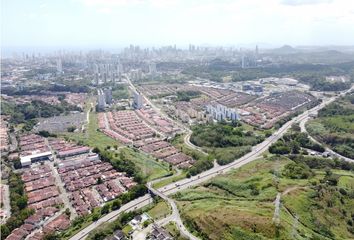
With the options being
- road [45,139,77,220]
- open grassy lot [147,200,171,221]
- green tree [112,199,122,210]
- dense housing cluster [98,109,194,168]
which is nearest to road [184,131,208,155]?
dense housing cluster [98,109,194,168]

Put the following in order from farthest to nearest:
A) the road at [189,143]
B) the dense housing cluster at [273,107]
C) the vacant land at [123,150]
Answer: the dense housing cluster at [273,107] < the road at [189,143] < the vacant land at [123,150]

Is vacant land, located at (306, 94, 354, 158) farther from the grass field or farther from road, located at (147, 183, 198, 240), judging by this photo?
road, located at (147, 183, 198, 240)

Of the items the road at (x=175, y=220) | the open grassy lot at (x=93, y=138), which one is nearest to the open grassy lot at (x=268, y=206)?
the road at (x=175, y=220)

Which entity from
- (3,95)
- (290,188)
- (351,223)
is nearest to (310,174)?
(290,188)

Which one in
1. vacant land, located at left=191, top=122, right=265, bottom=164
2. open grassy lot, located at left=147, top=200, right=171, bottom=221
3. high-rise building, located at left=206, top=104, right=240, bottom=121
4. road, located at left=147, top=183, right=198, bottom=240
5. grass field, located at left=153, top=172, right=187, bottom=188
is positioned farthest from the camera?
high-rise building, located at left=206, top=104, right=240, bottom=121

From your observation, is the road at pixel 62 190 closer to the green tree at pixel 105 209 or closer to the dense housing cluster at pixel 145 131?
the green tree at pixel 105 209

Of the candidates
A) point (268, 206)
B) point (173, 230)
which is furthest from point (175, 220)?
point (268, 206)

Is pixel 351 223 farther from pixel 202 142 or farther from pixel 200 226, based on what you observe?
pixel 202 142
